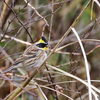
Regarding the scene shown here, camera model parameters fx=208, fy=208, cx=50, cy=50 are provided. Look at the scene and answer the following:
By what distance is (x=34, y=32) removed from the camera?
177 inches

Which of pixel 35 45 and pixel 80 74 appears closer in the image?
pixel 35 45

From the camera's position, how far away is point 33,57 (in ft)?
9.91

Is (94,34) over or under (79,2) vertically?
under

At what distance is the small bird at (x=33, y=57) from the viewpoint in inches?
116

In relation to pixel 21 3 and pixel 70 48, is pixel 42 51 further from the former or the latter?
pixel 21 3

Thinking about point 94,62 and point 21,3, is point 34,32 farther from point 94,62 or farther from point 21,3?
point 94,62

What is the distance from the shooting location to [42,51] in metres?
3.04

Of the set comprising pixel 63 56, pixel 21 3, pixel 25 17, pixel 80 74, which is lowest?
pixel 80 74

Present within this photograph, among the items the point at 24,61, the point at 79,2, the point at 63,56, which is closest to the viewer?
the point at 24,61

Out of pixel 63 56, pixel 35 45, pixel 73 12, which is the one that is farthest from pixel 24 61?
pixel 73 12

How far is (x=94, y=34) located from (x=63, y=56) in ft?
2.71

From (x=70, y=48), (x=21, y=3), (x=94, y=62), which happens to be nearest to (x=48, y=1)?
(x=21, y=3)

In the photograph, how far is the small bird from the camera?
2.93 m

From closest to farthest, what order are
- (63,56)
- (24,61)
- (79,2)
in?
(24,61) < (63,56) < (79,2)
